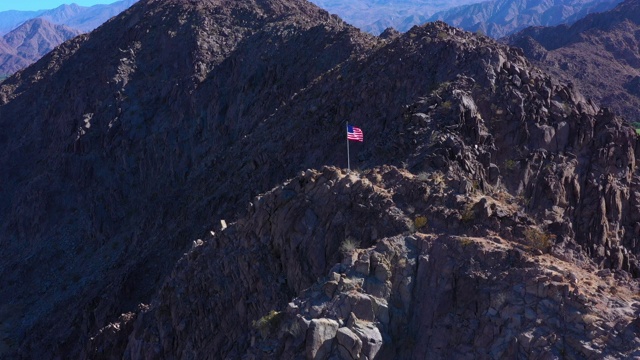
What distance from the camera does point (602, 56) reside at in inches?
3489

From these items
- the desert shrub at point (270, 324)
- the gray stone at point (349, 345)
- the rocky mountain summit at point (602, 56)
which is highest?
the gray stone at point (349, 345)

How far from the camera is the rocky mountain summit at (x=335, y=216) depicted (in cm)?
1236

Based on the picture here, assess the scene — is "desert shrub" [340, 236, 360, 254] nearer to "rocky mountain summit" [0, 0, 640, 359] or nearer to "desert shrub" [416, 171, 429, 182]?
"rocky mountain summit" [0, 0, 640, 359]

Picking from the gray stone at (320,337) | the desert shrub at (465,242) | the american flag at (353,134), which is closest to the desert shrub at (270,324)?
the gray stone at (320,337)

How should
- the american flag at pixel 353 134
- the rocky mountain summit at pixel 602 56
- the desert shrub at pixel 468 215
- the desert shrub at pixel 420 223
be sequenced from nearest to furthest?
the desert shrub at pixel 468 215 → the desert shrub at pixel 420 223 → the american flag at pixel 353 134 → the rocky mountain summit at pixel 602 56

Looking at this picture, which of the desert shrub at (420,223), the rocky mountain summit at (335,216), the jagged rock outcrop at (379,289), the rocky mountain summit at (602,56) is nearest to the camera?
the jagged rock outcrop at (379,289)

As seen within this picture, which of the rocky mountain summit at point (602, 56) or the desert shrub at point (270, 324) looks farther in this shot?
the rocky mountain summit at point (602, 56)

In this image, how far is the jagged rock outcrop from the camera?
11.4 m

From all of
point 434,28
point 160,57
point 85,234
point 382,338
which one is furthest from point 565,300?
point 160,57

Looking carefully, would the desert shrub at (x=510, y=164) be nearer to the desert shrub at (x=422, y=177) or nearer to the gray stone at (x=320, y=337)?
the desert shrub at (x=422, y=177)

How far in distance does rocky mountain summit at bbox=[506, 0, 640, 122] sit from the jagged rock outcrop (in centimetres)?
6256

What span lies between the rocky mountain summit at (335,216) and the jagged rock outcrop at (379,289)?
4 cm

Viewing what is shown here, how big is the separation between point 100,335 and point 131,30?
1490 inches

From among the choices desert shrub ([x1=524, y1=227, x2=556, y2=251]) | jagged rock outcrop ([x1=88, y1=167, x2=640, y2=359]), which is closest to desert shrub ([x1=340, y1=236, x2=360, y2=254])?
jagged rock outcrop ([x1=88, y1=167, x2=640, y2=359])
